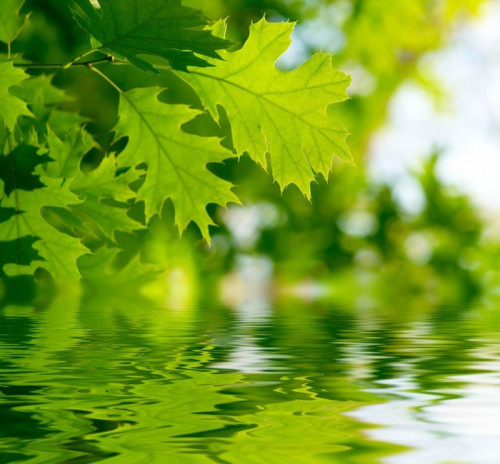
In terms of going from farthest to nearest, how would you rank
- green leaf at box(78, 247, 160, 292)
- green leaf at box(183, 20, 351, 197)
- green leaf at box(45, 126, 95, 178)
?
green leaf at box(78, 247, 160, 292) → green leaf at box(45, 126, 95, 178) → green leaf at box(183, 20, 351, 197)

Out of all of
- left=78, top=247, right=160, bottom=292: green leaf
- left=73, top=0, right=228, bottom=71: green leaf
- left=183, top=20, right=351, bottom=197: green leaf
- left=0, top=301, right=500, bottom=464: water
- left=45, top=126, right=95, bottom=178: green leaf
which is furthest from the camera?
left=78, top=247, right=160, bottom=292: green leaf

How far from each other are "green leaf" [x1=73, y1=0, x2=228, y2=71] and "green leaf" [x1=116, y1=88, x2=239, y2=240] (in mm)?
146

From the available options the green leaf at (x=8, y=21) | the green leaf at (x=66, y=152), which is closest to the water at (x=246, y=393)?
the green leaf at (x=66, y=152)

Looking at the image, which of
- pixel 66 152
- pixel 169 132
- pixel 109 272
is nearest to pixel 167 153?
pixel 169 132

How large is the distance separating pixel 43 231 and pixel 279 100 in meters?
0.28

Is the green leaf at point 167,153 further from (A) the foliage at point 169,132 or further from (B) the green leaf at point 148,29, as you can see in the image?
(B) the green leaf at point 148,29

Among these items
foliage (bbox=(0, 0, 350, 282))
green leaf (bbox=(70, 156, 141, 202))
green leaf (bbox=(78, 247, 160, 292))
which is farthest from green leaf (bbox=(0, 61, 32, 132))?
green leaf (bbox=(78, 247, 160, 292))

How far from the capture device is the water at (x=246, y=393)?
506 millimetres

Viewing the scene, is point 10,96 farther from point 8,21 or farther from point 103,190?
point 103,190

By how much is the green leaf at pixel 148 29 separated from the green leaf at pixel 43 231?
209mm

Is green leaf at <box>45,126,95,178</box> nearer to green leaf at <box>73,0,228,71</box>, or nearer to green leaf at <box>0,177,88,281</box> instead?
green leaf at <box>0,177,88,281</box>

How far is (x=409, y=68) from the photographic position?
4.53m

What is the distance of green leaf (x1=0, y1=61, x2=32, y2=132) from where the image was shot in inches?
26.8

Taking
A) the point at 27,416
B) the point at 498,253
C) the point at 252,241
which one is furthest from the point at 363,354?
the point at 498,253
